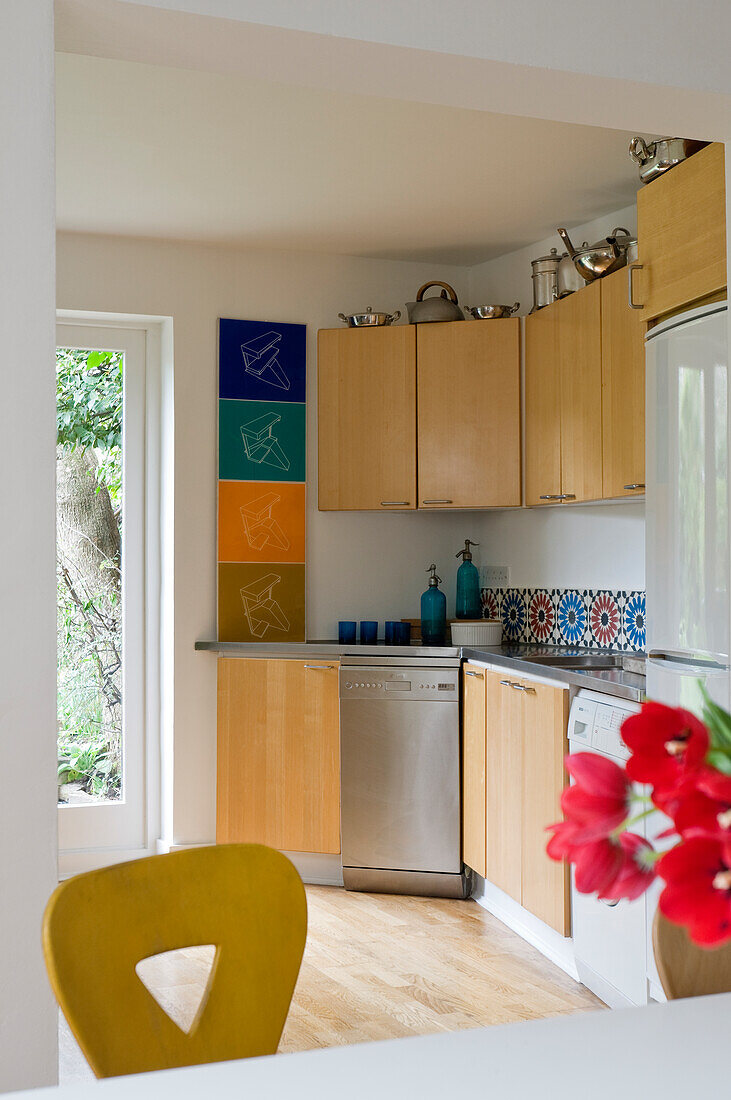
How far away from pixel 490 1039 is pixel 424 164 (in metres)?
3.19

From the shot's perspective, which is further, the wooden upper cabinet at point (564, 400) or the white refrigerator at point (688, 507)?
the wooden upper cabinet at point (564, 400)

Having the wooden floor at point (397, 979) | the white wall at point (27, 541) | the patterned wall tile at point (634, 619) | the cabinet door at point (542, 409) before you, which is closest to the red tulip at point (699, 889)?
the white wall at point (27, 541)

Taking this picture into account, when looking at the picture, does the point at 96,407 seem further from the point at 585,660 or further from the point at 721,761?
the point at 721,761

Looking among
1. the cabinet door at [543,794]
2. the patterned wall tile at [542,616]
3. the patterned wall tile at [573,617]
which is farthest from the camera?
the patterned wall tile at [542,616]

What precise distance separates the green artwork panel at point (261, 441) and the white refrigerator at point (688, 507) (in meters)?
2.07

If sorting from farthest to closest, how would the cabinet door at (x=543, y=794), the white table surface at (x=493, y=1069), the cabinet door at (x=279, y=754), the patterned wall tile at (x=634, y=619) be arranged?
the cabinet door at (x=279, y=754) → the patterned wall tile at (x=634, y=619) → the cabinet door at (x=543, y=794) → the white table surface at (x=493, y=1069)

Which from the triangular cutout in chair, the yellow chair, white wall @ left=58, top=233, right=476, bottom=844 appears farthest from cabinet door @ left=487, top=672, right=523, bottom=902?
the yellow chair

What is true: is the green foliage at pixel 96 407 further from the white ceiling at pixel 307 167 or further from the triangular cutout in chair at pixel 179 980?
the triangular cutout in chair at pixel 179 980

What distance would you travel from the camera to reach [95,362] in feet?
15.2

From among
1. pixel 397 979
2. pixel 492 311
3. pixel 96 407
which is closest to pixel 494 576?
pixel 492 311

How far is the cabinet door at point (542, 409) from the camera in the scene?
4.04 meters

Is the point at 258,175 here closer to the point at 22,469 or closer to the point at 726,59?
the point at 726,59

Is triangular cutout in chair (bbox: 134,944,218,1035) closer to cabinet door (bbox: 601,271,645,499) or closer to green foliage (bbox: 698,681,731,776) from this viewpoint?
cabinet door (bbox: 601,271,645,499)

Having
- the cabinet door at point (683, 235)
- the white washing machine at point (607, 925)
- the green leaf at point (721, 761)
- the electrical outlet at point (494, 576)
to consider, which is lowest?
the white washing machine at point (607, 925)
